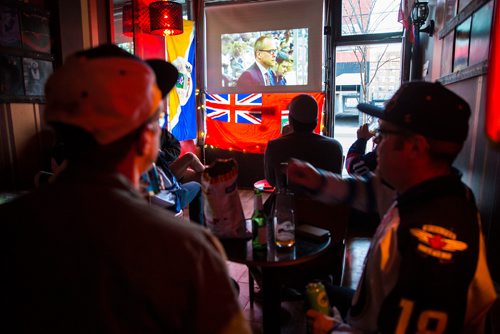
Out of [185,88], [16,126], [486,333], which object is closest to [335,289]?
[486,333]

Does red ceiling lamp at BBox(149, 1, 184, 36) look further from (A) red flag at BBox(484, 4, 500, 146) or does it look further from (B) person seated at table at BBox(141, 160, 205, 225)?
(A) red flag at BBox(484, 4, 500, 146)

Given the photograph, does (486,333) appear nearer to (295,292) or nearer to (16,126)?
(295,292)

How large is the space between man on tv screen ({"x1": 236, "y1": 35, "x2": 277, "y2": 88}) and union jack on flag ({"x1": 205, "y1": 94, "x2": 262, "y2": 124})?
0.23 metres

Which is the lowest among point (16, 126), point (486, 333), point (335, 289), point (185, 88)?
point (335, 289)

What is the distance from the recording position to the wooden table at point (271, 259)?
4.90ft

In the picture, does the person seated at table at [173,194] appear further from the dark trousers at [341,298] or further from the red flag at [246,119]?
the red flag at [246,119]

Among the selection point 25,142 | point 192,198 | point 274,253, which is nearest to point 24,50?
point 25,142

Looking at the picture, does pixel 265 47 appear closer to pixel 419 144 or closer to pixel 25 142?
pixel 25 142

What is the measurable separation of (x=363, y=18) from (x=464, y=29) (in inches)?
139

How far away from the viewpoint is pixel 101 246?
22.8 inches

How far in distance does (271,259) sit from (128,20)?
3.60 m

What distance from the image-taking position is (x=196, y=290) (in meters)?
0.61

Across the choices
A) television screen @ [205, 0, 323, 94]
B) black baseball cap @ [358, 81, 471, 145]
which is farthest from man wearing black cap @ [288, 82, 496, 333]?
television screen @ [205, 0, 323, 94]

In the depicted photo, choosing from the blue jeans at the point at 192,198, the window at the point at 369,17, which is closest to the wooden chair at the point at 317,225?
the blue jeans at the point at 192,198
